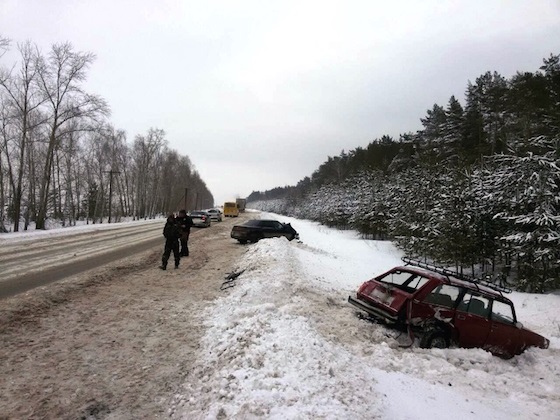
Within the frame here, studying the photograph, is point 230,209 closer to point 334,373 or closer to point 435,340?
point 435,340

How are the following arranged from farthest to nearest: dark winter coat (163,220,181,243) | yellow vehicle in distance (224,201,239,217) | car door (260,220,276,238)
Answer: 1. yellow vehicle in distance (224,201,239,217)
2. car door (260,220,276,238)
3. dark winter coat (163,220,181,243)

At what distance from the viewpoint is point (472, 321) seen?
647 centimetres

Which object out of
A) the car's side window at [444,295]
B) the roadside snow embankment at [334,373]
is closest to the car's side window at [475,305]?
the car's side window at [444,295]

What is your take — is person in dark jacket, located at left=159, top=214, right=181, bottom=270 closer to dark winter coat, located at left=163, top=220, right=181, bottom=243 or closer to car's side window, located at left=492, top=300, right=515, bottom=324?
dark winter coat, located at left=163, top=220, right=181, bottom=243

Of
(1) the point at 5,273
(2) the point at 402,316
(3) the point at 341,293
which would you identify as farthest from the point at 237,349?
(1) the point at 5,273

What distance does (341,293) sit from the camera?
1006 centimetres

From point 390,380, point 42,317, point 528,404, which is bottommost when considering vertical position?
point 528,404

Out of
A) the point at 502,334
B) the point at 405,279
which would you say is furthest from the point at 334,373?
the point at 502,334

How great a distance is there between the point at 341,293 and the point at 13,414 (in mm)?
7907

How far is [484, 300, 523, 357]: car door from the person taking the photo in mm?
6539

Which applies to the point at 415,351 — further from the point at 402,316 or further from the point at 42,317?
the point at 42,317

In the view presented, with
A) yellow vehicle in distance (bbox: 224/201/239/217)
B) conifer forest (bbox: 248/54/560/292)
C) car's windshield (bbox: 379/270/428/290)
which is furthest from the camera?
yellow vehicle in distance (bbox: 224/201/239/217)

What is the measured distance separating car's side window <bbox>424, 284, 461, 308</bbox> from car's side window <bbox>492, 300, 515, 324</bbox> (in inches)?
36.2

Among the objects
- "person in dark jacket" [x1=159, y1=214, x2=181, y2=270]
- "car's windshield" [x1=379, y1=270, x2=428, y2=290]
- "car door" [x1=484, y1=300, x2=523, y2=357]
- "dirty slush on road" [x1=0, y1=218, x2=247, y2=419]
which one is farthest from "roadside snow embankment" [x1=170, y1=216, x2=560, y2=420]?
"person in dark jacket" [x1=159, y1=214, x2=181, y2=270]
